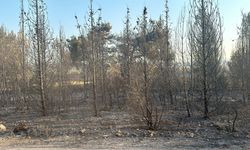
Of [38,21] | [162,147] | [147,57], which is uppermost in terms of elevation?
[38,21]

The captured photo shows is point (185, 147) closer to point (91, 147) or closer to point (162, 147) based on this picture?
point (162, 147)

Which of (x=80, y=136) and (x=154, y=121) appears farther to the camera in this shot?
(x=154, y=121)

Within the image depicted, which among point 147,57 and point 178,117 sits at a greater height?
point 147,57

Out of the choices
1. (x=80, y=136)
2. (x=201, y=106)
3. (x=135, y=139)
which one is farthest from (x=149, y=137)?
(x=201, y=106)

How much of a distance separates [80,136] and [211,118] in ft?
23.4

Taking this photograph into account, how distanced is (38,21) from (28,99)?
18.2ft

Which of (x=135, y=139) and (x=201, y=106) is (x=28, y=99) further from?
(x=135, y=139)

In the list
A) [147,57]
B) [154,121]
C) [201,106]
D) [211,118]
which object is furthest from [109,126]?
[201,106]

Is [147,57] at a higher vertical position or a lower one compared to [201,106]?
higher

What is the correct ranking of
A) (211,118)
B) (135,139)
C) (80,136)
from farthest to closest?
1. (211,118)
2. (80,136)
3. (135,139)

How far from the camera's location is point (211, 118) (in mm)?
17656

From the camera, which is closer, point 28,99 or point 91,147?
point 91,147

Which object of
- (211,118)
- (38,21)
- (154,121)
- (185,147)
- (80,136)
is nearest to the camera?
(185,147)

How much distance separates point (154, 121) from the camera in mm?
14328
